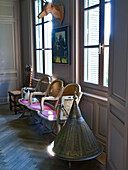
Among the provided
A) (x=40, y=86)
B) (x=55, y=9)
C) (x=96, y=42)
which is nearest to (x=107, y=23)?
(x=96, y=42)

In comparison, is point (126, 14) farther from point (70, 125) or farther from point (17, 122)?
point (17, 122)

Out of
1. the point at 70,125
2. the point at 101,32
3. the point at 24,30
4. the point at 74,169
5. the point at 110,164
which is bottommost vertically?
the point at 74,169

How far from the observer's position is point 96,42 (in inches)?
142

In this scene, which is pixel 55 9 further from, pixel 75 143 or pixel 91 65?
pixel 75 143

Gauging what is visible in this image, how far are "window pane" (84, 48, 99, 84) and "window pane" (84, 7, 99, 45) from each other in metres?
0.15

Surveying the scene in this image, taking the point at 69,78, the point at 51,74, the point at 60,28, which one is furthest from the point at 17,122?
the point at 60,28

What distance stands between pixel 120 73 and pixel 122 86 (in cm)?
14

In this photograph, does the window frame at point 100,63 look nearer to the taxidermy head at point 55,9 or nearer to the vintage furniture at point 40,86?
the taxidermy head at point 55,9

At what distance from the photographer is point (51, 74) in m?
5.26

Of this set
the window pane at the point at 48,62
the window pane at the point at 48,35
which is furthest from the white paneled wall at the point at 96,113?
Result: the window pane at the point at 48,35

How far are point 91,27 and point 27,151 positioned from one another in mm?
2291

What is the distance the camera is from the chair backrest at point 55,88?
14.5 ft

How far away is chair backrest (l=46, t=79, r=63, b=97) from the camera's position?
4.41m

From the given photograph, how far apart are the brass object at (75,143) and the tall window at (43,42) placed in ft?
8.81
